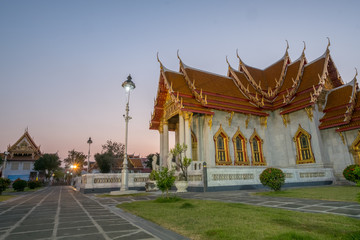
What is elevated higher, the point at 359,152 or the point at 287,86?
the point at 287,86

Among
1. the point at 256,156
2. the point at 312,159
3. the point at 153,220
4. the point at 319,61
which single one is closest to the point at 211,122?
the point at 256,156

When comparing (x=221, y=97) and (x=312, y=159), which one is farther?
(x=221, y=97)

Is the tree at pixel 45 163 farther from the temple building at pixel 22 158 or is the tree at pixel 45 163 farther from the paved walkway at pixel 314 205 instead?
the paved walkway at pixel 314 205

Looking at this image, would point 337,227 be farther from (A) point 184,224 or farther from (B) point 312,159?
(B) point 312,159

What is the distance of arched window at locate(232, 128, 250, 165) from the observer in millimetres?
18875

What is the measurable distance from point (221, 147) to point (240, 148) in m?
2.06

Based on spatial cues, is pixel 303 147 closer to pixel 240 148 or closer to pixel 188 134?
pixel 240 148

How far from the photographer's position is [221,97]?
19.4 meters

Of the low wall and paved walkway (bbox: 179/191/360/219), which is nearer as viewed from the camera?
paved walkway (bbox: 179/191/360/219)

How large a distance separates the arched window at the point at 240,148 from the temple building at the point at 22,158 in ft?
146

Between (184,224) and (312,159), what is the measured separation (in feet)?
55.0

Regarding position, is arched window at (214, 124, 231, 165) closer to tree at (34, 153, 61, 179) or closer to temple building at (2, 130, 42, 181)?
tree at (34, 153, 61, 179)

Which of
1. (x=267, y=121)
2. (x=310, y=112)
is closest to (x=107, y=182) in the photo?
(x=267, y=121)

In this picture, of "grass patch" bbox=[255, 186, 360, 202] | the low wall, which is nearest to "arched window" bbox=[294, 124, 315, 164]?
"grass patch" bbox=[255, 186, 360, 202]
